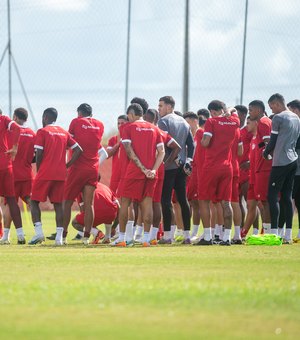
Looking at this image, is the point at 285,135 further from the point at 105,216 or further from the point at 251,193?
the point at 105,216

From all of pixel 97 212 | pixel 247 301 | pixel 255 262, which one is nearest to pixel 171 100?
pixel 97 212

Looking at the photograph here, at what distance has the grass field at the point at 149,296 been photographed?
7383 mm

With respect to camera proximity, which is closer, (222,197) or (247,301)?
(247,301)

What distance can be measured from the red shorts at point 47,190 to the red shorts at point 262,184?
134 inches

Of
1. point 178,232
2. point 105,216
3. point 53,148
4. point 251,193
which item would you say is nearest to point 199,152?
point 251,193

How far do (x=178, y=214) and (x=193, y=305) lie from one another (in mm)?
12425

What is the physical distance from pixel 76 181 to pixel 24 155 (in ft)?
5.36

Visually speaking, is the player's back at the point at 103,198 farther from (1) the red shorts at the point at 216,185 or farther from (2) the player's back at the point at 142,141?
(1) the red shorts at the point at 216,185

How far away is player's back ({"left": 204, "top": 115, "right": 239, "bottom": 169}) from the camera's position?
17391 millimetres

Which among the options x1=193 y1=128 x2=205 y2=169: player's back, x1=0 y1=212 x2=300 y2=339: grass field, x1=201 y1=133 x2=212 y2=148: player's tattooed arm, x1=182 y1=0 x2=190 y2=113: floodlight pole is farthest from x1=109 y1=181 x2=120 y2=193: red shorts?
x1=182 y1=0 x2=190 y2=113: floodlight pole

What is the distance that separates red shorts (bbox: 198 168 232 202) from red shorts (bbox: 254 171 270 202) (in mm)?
1210

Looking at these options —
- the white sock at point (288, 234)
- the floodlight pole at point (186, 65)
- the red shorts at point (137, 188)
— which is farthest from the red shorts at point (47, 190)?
the floodlight pole at point (186, 65)

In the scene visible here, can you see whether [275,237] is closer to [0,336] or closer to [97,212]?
[97,212]

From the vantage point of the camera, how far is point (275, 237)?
17078 millimetres
